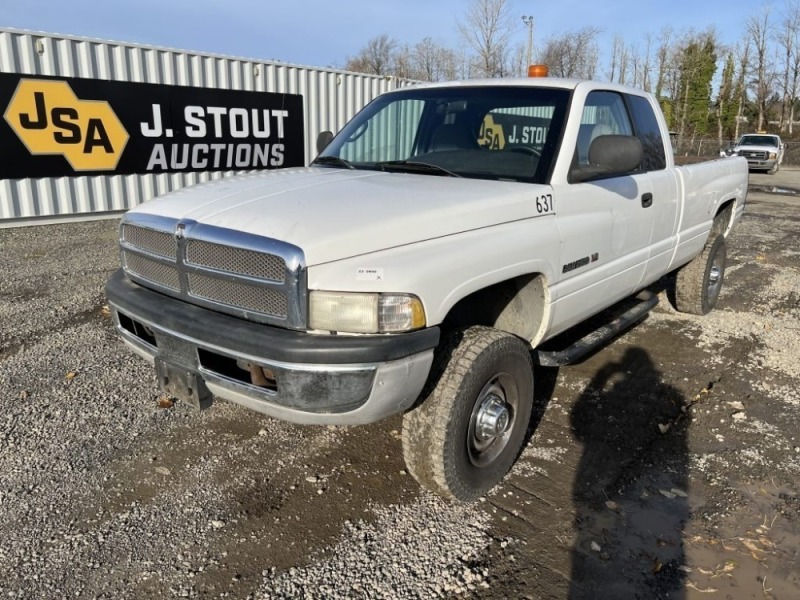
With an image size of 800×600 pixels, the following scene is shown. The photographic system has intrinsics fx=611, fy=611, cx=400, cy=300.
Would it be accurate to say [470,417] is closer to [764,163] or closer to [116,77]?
[116,77]

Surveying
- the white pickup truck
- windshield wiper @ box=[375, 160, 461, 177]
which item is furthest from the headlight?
windshield wiper @ box=[375, 160, 461, 177]

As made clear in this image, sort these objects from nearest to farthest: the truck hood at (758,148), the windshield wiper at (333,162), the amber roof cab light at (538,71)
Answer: the windshield wiper at (333,162) → the amber roof cab light at (538,71) → the truck hood at (758,148)

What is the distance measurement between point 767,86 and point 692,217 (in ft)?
172

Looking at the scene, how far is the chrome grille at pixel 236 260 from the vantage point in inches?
92.7

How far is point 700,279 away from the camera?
5.70 m

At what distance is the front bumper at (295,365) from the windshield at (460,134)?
1319 millimetres

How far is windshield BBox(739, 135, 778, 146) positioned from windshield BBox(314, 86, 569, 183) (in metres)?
29.0

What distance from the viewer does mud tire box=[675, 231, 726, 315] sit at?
5695 mm

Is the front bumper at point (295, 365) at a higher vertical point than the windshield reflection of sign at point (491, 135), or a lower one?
lower

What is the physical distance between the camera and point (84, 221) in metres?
9.72

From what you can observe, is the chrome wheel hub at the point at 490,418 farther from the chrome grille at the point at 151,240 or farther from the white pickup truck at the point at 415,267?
the chrome grille at the point at 151,240

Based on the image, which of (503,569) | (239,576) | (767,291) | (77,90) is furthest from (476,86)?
(77,90)

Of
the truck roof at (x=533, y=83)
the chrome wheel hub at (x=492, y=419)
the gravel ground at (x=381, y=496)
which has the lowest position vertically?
the gravel ground at (x=381, y=496)

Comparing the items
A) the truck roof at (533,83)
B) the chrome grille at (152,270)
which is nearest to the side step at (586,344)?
the truck roof at (533,83)
